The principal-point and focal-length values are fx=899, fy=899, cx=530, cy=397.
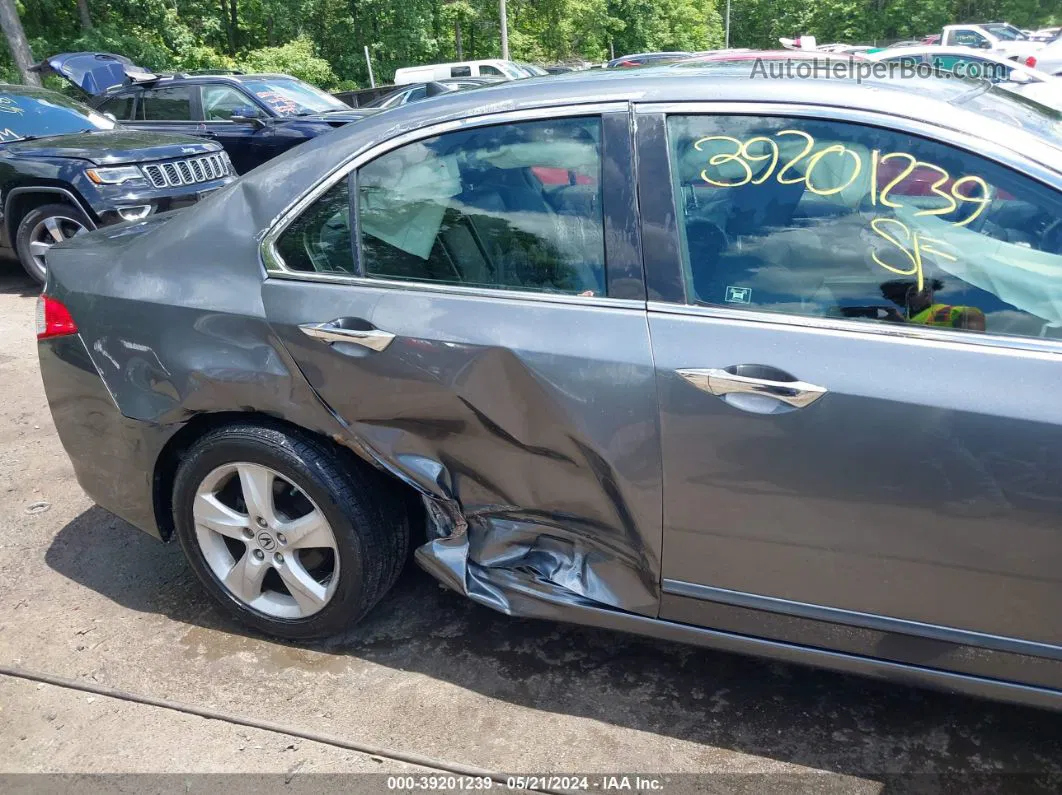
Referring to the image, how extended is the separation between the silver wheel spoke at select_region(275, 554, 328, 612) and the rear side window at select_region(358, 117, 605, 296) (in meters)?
0.95

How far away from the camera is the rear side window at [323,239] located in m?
2.62

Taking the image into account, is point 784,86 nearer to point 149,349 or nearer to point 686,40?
point 149,349

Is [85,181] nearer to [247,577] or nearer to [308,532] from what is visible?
[247,577]

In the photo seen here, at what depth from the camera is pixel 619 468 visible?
2279 mm

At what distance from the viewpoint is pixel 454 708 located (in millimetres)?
2627

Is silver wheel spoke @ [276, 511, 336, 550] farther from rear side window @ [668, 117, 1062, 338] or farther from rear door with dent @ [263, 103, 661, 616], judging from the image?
rear side window @ [668, 117, 1062, 338]

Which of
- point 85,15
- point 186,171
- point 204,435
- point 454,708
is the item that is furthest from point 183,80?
point 85,15

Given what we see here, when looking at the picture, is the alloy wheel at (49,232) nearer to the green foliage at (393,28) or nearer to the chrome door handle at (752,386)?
the chrome door handle at (752,386)

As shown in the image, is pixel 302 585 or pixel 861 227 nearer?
pixel 861 227

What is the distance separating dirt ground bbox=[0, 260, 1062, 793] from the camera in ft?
7.84

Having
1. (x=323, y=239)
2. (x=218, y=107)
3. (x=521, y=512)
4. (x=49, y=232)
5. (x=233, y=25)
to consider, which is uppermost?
(x=233, y=25)

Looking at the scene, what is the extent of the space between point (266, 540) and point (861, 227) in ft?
6.39

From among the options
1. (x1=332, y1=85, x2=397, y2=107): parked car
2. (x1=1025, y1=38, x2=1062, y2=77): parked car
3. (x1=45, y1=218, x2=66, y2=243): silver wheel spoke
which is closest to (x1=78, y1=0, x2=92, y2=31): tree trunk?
(x1=332, y1=85, x2=397, y2=107): parked car

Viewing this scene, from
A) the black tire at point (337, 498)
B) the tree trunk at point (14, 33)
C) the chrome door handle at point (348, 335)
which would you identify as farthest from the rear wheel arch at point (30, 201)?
the tree trunk at point (14, 33)
